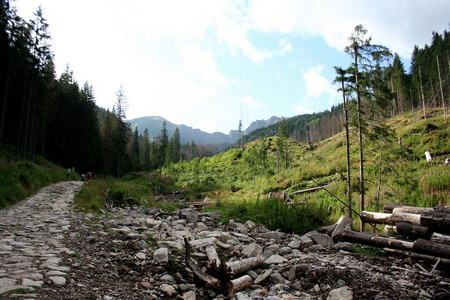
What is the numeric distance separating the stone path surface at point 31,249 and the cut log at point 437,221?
8.51m

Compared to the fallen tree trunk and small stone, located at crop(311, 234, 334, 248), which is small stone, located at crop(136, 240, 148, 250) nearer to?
small stone, located at crop(311, 234, 334, 248)

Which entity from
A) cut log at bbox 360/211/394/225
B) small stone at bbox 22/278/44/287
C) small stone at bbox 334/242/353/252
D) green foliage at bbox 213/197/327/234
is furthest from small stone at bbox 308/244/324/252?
small stone at bbox 22/278/44/287

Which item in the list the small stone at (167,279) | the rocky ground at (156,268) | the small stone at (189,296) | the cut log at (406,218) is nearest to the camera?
the rocky ground at (156,268)

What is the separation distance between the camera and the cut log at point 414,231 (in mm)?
6301

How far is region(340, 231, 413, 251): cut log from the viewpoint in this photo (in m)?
6.11

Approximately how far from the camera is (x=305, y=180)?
29.5m

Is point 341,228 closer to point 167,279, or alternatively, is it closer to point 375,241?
point 375,241

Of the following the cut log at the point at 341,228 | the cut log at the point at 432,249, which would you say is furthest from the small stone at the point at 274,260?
the cut log at the point at 341,228

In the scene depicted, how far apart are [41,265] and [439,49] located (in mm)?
79656

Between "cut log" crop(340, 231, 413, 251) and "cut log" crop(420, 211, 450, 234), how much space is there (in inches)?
38.0

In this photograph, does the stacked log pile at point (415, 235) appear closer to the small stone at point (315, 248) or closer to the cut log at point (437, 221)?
the cut log at point (437, 221)

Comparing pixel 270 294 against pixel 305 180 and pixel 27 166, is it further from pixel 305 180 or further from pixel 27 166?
pixel 305 180

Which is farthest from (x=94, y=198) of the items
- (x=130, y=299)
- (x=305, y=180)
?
(x=305, y=180)

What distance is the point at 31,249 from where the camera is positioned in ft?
14.5
